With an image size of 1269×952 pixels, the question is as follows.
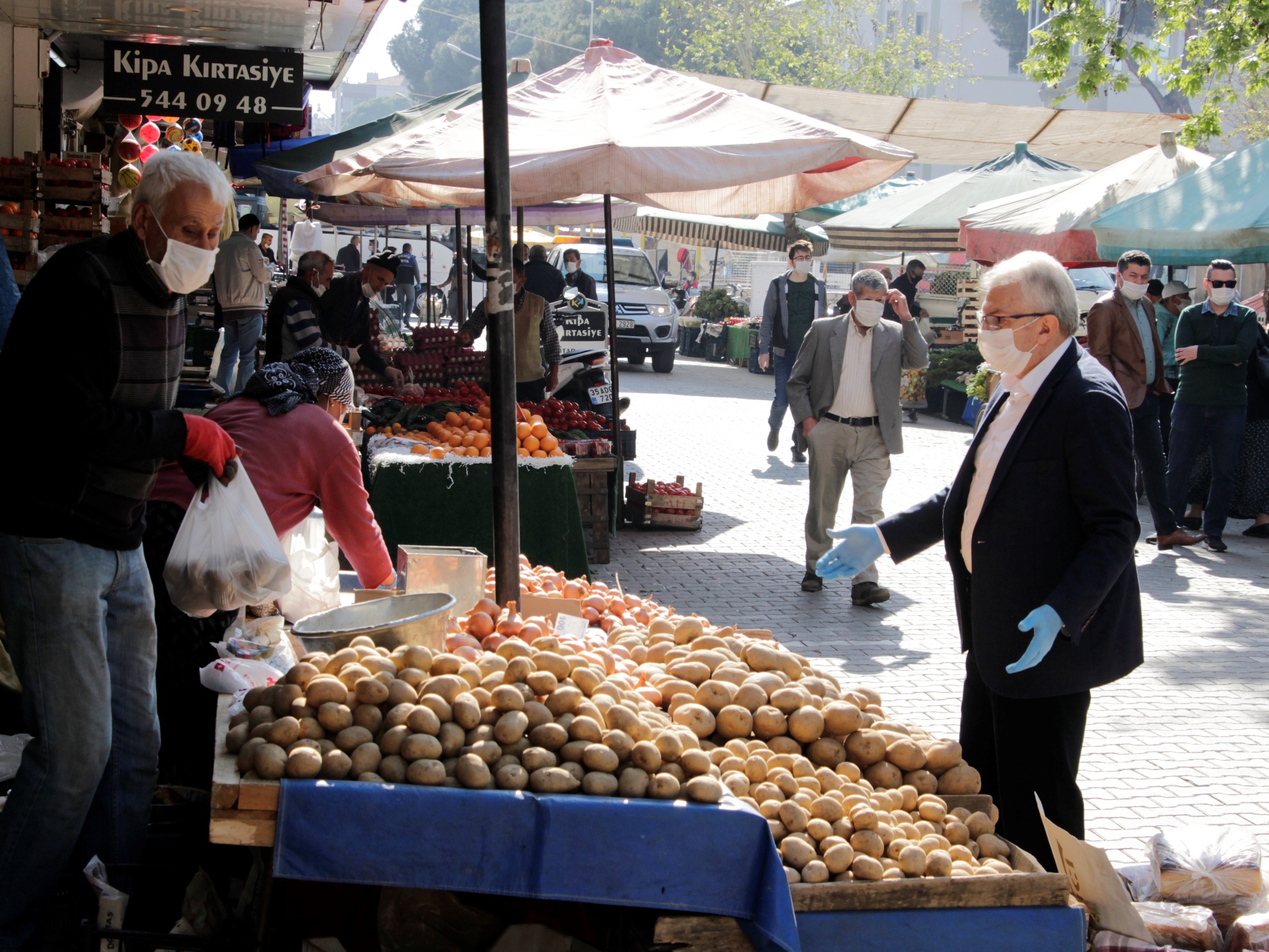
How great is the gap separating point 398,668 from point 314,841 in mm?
539

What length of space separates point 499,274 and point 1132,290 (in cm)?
728

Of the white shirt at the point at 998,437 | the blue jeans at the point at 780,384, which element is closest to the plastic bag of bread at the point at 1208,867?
the white shirt at the point at 998,437

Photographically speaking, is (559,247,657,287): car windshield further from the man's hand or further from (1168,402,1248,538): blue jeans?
the man's hand

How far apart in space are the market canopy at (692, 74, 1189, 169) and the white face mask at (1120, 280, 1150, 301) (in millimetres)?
6800

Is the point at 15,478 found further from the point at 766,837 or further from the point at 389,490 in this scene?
the point at 389,490

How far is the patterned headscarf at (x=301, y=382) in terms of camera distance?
4.31m

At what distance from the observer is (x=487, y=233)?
12.8ft

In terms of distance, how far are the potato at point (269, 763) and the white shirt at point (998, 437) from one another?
2.03 m

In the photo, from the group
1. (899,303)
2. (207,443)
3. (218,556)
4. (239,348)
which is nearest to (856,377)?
(899,303)

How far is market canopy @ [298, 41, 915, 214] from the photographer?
7.35 meters

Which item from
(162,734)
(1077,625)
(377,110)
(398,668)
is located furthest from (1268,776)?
(377,110)

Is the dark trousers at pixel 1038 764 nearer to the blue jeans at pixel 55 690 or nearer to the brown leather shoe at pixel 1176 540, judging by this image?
the blue jeans at pixel 55 690

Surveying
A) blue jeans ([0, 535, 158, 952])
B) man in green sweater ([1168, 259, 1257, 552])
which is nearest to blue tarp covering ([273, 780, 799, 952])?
blue jeans ([0, 535, 158, 952])

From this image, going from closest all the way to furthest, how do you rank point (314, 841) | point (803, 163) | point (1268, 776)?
point (314, 841) → point (1268, 776) → point (803, 163)
